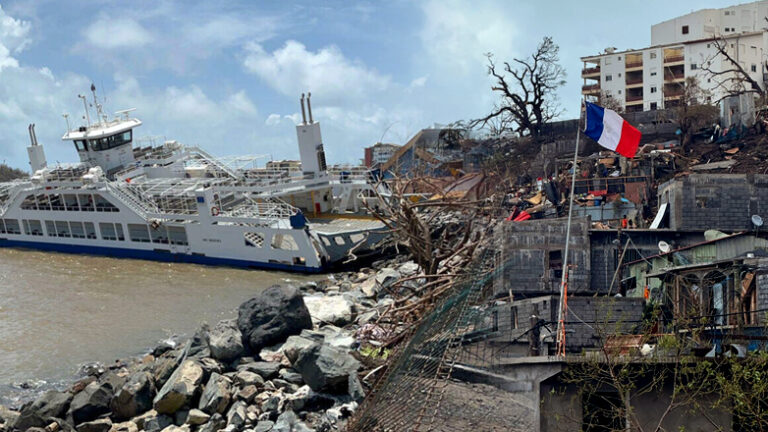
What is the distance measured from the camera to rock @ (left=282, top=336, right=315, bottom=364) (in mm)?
10969

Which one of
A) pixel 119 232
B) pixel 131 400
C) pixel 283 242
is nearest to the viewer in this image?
pixel 131 400

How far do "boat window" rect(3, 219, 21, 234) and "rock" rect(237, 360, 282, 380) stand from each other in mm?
25447

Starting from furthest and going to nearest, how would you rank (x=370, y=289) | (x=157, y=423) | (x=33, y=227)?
(x=33, y=227) → (x=370, y=289) → (x=157, y=423)

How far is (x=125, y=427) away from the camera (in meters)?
10.6

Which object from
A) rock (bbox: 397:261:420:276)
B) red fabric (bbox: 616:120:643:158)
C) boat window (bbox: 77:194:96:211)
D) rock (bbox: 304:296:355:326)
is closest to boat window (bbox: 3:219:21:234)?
boat window (bbox: 77:194:96:211)

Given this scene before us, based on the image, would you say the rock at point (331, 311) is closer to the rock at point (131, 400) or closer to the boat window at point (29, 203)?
the rock at point (131, 400)

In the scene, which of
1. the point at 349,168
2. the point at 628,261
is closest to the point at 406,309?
the point at 628,261

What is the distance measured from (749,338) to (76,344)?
14734mm

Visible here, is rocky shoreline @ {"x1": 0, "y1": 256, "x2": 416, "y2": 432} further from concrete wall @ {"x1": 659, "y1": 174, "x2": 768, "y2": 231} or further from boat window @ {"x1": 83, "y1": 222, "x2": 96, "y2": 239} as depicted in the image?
boat window @ {"x1": 83, "y1": 222, "x2": 96, "y2": 239}

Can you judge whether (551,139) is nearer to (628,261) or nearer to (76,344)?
(628,261)

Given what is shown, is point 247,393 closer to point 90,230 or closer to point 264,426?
point 264,426

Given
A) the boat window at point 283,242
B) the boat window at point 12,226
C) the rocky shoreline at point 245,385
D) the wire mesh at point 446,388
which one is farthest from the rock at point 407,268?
the boat window at point 12,226

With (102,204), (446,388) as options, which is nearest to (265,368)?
(446,388)

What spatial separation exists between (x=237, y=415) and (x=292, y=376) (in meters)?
1.20
